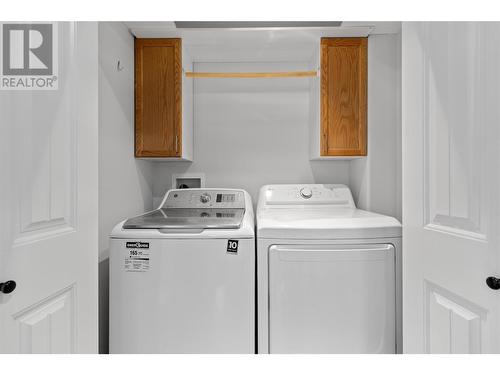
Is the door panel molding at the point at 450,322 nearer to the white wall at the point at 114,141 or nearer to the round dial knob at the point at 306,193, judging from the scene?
the round dial knob at the point at 306,193

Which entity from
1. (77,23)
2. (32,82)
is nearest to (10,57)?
(32,82)

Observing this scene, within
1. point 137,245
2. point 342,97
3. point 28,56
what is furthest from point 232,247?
point 342,97

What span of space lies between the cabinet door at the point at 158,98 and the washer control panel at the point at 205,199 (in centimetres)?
30

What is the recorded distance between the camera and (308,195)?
212 cm

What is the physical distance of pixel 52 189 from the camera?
2.64 ft

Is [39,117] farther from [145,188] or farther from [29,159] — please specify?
[145,188]

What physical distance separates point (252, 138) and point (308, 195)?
0.63 metres

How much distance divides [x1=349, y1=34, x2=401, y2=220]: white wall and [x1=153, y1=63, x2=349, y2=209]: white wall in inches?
13.6

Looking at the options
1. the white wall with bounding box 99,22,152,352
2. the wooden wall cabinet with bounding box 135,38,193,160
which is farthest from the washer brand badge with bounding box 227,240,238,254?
the wooden wall cabinet with bounding box 135,38,193,160

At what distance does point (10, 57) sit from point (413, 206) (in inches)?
50.7

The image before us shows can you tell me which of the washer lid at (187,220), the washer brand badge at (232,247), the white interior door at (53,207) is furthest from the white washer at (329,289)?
the white interior door at (53,207)

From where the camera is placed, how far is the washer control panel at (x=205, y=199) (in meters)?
2.04

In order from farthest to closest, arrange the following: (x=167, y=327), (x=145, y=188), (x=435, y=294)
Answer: (x=145, y=188) < (x=167, y=327) < (x=435, y=294)

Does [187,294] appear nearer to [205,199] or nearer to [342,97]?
[205,199]
